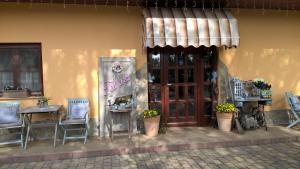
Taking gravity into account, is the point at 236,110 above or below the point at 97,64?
below

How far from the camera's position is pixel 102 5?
7059 millimetres

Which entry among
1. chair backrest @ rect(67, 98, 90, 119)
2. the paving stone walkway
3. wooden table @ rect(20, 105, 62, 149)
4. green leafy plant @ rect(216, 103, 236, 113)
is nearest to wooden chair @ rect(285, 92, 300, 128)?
the paving stone walkway

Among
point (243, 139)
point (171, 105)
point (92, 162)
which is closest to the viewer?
point (92, 162)

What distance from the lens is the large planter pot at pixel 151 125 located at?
684 centimetres

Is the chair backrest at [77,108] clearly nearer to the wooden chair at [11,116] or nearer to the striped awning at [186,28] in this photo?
the wooden chair at [11,116]

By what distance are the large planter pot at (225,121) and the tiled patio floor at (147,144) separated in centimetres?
18


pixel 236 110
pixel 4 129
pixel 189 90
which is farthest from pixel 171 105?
pixel 4 129

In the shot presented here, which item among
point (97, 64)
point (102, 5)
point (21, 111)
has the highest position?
point (102, 5)

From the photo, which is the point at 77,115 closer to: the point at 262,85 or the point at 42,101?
the point at 42,101

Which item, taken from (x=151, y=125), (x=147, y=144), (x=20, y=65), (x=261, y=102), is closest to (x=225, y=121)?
(x=261, y=102)

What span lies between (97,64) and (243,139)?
3.88 metres

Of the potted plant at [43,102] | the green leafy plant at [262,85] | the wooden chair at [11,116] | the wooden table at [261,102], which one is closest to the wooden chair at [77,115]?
the potted plant at [43,102]

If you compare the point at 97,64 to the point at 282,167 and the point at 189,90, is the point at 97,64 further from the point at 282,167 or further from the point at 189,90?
the point at 282,167

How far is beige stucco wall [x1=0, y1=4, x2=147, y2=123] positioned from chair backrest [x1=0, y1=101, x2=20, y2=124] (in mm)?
348
